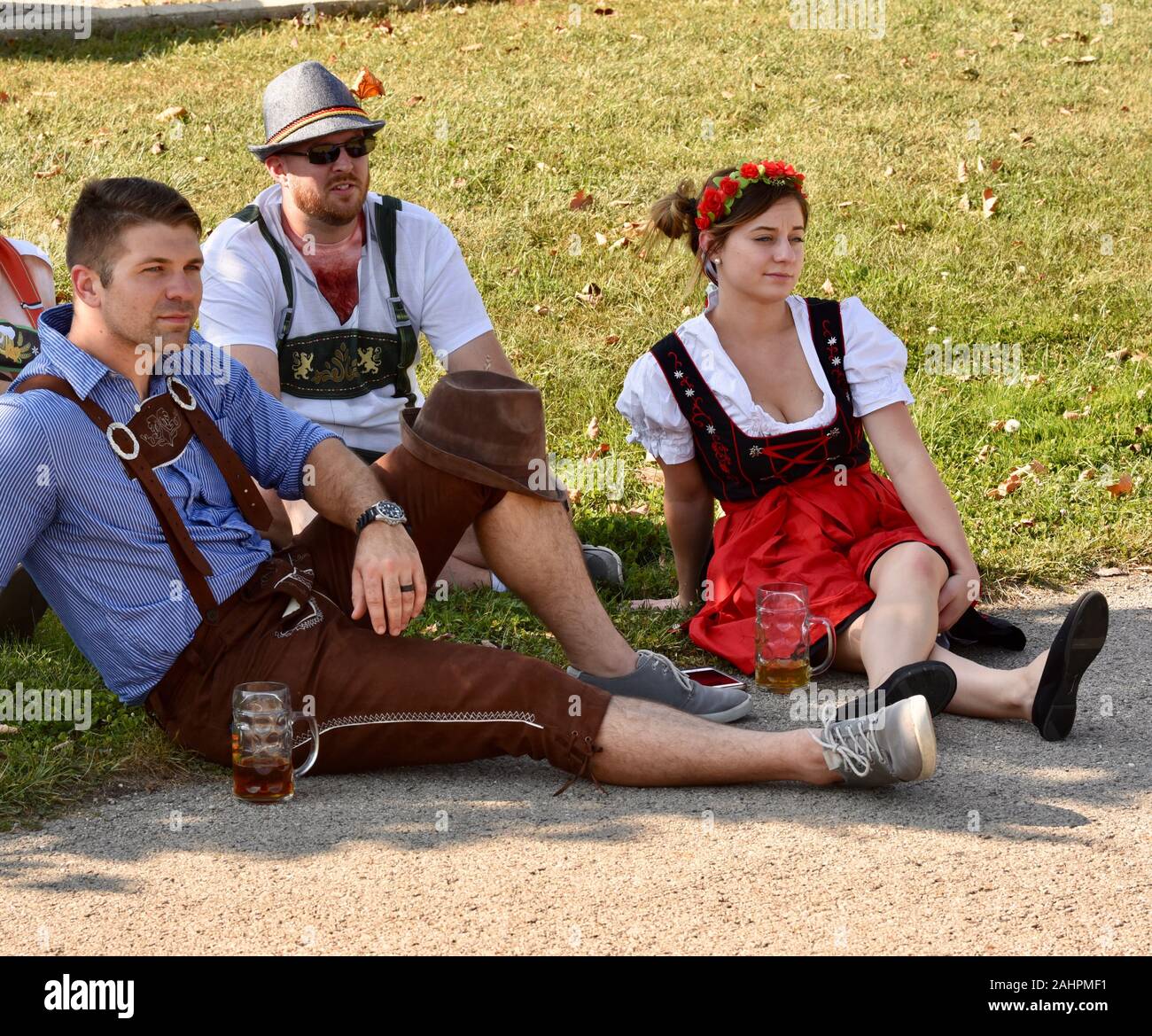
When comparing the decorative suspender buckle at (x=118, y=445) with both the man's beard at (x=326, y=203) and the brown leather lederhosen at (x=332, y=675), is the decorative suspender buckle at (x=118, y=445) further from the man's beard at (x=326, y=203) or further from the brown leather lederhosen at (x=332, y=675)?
the man's beard at (x=326, y=203)

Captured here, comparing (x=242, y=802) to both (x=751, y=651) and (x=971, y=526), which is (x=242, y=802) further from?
(x=971, y=526)

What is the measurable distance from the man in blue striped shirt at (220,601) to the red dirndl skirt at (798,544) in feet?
3.00

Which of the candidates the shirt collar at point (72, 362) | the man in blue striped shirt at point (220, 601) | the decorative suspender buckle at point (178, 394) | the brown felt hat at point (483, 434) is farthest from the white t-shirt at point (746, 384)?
the shirt collar at point (72, 362)

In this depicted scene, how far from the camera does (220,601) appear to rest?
3.75 metres

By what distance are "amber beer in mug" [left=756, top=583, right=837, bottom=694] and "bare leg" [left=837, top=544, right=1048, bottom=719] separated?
0.10 metres

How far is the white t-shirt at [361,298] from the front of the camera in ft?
16.3

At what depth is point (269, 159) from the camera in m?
5.09

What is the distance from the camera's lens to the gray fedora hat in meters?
5.02

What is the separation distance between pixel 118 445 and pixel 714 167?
20.5ft

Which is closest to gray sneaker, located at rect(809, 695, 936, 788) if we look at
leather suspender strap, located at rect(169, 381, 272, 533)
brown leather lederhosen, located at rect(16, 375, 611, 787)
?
brown leather lederhosen, located at rect(16, 375, 611, 787)

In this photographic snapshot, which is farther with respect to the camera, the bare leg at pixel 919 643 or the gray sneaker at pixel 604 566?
the gray sneaker at pixel 604 566

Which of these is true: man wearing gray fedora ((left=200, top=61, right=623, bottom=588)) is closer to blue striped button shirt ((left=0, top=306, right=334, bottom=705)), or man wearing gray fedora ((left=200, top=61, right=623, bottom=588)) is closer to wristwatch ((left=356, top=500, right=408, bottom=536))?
blue striped button shirt ((left=0, top=306, right=334, bottom=705))

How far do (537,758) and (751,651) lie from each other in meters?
1.05

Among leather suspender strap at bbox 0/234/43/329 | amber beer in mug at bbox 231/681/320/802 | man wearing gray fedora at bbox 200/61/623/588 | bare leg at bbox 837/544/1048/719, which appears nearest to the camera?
amber beer in mug at bbox 231/681/320/802
